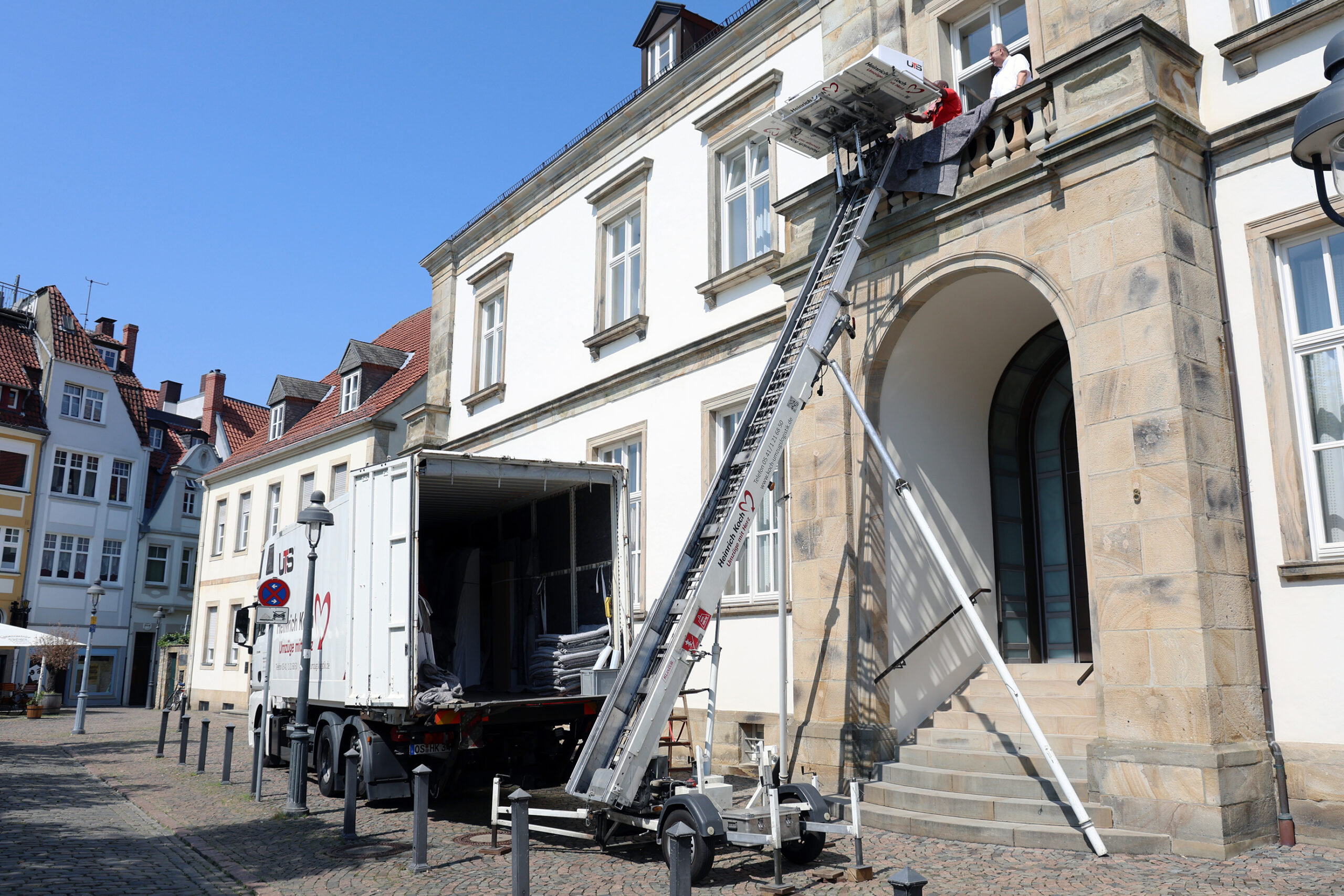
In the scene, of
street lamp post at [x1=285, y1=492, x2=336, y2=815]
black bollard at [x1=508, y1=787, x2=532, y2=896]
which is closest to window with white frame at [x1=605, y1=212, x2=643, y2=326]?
street lamp post at [x1=285, y1=492, x2=336, y2=815]

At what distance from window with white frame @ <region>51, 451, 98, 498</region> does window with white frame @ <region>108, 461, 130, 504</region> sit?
0.61 m

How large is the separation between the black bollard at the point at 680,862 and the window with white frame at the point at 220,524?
99.9ft

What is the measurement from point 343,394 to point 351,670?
63.0ft

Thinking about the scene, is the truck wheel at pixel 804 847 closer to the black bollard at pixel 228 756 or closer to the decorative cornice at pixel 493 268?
the black bollard at pixel 228 756

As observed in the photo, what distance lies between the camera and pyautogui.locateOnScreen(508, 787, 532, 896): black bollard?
6.23m

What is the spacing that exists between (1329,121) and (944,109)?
6438mm

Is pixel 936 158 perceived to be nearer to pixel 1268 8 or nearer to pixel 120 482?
pixel 1268 8

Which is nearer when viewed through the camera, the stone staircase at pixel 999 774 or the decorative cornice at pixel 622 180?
the stone staircase at pixel 999 774

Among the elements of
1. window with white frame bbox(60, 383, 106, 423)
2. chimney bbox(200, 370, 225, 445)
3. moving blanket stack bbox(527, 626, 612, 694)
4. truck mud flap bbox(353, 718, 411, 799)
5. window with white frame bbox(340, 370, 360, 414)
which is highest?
chimney bbox(200, 370, 225, 445)

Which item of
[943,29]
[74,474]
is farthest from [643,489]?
[74,474]

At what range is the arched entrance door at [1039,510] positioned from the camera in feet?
35.3

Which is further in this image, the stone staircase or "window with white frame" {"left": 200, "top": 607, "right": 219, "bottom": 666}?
"window with white frame" {"left": 200, "top": 607, "right": 219, "bottom": 666}

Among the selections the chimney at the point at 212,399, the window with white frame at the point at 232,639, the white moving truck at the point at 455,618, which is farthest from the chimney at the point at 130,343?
the white moving truck at the point at 455,618

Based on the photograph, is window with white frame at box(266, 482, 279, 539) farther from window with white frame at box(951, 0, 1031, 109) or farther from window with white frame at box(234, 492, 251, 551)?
window with white frame at box(951, 0, 1031, 109)
